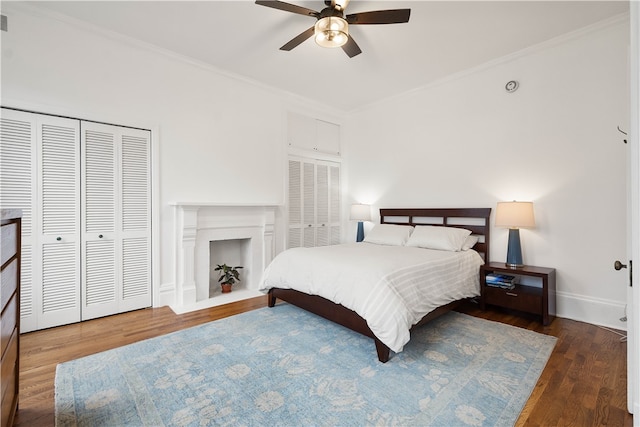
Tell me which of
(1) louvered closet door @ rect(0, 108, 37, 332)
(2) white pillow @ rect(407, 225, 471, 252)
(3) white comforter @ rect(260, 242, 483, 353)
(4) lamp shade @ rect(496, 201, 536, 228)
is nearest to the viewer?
(3) white comforter @ rect(260, 242, 483, 353)

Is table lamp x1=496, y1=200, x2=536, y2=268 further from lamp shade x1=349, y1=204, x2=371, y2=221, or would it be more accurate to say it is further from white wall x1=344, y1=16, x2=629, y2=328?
lamp shade x1=349, y1=204, x2=371, y2=221

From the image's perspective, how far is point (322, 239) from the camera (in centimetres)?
529

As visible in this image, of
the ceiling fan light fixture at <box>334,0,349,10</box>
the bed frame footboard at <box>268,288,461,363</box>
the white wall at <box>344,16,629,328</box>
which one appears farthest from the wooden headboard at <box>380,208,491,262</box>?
the ceiling fan light fixture at <box>334,0,349,10</box>

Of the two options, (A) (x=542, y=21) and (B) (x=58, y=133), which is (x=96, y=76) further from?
(A) (x=542, y=21)

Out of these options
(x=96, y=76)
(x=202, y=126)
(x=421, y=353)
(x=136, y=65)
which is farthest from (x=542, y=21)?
(x=96, y=76)

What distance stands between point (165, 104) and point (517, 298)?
445 centimetres

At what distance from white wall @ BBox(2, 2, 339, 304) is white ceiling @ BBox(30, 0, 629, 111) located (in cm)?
20

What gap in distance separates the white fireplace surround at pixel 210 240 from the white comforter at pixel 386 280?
0.90 meters

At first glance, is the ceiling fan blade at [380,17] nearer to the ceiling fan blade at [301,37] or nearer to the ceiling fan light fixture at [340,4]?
the ceiling fan light fixture at [340,4]

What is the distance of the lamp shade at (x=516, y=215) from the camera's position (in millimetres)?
3182

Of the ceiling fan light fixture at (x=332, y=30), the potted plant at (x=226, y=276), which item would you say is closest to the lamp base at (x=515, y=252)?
the ceiling fan light fixture at (x=332, y=30)

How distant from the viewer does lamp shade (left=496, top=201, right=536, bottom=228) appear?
318cm

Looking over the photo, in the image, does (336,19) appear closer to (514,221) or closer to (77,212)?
(514,221)

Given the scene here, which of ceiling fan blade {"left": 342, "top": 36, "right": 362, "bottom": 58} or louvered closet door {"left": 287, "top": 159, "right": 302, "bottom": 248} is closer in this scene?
ceiling fan blade {"left": 342, "top": 36, "right": 362, "bottom": 58}
